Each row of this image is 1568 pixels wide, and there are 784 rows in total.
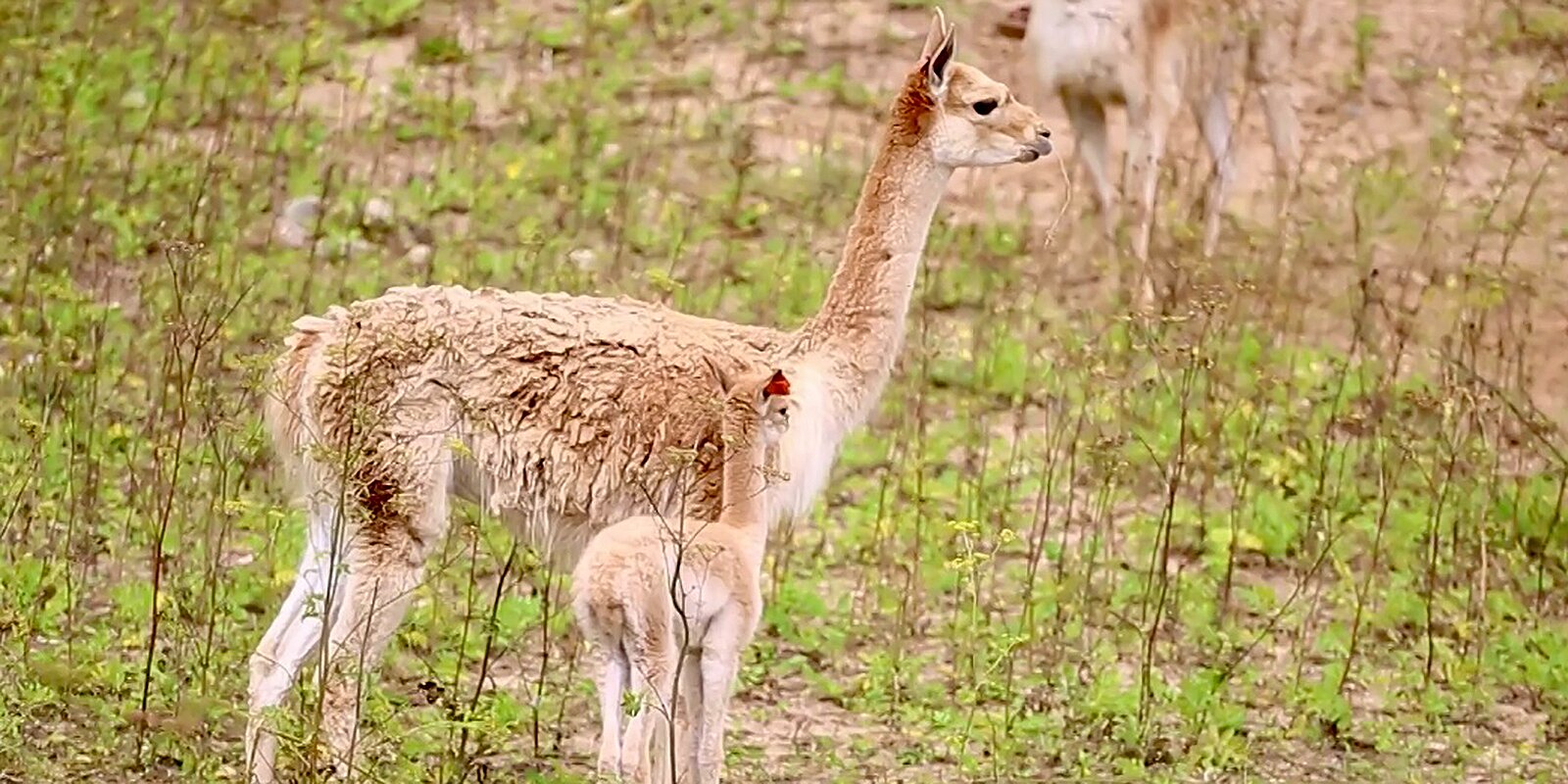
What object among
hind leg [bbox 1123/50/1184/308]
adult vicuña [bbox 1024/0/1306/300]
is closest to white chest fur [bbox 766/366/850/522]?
adult vicuña [bbox 1024/0/1306/300]

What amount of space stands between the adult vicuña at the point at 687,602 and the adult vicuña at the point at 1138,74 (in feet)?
16.8

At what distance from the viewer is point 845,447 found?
10250 mm

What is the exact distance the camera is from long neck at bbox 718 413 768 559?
6684mm

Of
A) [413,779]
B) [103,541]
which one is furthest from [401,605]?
[103,541]

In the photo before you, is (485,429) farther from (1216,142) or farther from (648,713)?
(1216,142)

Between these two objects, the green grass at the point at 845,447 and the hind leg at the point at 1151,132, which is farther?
the hind leg at the point at 1151,132

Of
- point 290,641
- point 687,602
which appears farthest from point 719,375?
point 290,641

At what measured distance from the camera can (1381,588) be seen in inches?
367

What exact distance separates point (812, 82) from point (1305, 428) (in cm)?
430

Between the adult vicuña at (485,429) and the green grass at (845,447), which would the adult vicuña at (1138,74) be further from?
the adult vicuña at (485,429)

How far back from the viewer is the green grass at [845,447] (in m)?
7.70

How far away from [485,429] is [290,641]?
0.76 metres

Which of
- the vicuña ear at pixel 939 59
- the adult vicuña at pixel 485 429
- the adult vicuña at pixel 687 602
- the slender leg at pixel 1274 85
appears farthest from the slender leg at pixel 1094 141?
the adult vicuña at pixel 687 602

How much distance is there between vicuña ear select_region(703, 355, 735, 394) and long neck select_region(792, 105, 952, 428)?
0.30 metres
